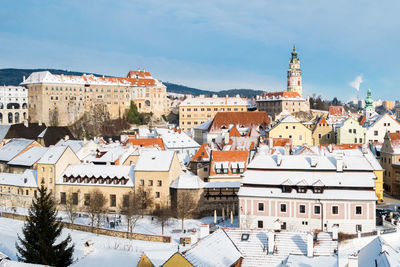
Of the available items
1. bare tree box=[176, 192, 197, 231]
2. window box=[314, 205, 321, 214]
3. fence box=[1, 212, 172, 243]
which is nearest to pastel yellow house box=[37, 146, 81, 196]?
fence box=[1, 212, 172, 243]

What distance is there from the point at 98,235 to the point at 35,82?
8540 centimetres

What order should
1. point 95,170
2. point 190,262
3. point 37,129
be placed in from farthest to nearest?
point 37,129 < point 95,170 < point 190,262

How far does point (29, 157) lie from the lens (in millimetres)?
63656

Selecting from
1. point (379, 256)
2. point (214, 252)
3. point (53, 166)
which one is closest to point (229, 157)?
point (53, 166)

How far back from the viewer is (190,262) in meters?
21.2

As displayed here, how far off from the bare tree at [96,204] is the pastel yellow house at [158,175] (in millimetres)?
3631

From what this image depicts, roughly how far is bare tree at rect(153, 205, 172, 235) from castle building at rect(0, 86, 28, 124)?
88001 mm

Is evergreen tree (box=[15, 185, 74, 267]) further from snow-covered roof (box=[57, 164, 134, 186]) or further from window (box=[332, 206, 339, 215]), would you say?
window (box=[332, 206, 339, 215])

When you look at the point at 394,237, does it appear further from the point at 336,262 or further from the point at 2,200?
the point at 2,200

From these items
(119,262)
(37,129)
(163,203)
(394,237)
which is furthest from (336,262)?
(37,129)

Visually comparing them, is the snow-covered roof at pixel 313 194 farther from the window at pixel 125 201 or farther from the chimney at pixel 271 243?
the chimney at pixel 271 243

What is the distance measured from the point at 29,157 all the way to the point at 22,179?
373 inches

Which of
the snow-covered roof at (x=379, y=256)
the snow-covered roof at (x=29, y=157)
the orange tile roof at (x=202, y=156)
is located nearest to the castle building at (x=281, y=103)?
the orange tile roof at (x=202, y=156)

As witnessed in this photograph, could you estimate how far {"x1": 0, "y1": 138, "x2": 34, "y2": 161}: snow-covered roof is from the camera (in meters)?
67.2
